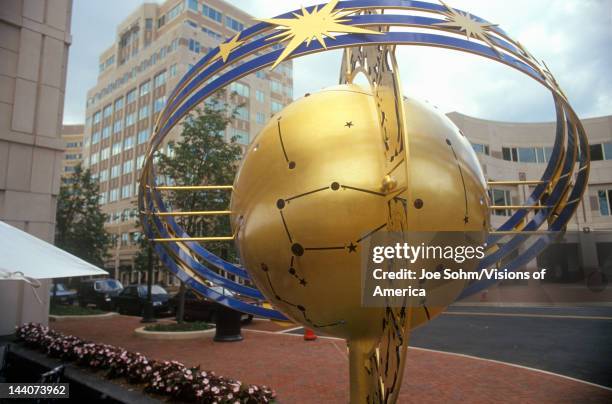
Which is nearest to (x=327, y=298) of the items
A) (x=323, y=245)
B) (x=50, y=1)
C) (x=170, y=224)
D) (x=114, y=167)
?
(x=323, y=245)

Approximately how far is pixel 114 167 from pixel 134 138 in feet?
23.3

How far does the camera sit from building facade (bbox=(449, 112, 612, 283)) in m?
34.2

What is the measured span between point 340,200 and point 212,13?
206 ft

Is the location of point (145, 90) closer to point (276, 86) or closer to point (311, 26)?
point (276, 86)

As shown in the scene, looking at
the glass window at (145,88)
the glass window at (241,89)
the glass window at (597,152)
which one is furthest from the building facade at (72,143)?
the glass window at (597,152)

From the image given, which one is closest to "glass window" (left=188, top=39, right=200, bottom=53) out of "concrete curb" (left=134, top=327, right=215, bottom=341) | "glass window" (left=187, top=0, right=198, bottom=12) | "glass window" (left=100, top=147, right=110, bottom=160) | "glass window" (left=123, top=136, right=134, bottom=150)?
"glass window" (left=187, top=0, right=198, bottom=12)

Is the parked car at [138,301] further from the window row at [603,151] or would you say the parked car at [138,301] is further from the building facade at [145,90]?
the window row at [603,151]

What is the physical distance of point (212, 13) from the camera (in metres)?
58.7

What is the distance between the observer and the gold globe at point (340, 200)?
235cm

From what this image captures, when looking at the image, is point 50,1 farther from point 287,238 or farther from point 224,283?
point 287,238

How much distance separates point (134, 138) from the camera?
188ft

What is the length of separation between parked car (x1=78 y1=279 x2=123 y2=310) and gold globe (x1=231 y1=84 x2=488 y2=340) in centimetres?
2409

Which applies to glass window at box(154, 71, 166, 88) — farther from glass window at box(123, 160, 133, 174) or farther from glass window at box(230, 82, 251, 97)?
glass window at box(123, 160, 133, 174)

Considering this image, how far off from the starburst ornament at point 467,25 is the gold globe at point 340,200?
53cm
